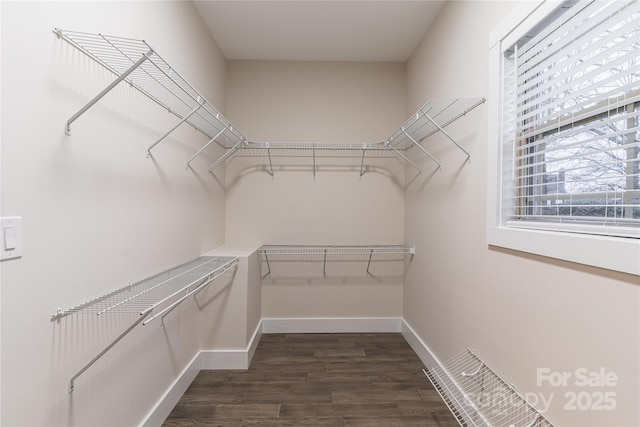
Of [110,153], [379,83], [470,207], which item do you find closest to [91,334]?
[110,153]

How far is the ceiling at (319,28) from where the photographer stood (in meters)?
2.07

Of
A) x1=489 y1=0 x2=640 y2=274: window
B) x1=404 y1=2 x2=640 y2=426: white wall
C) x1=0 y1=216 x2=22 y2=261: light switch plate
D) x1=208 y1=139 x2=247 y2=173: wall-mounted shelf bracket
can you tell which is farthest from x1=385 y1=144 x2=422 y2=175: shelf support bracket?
x1=0 y1=216 x2=22 y2=261: light switch plate

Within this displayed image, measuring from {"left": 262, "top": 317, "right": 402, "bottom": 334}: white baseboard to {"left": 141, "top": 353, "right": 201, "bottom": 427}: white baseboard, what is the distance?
0.81 meters

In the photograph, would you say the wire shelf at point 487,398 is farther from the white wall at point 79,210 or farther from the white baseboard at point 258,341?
the white wall at point 79,210

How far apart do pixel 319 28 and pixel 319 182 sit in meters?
1.22

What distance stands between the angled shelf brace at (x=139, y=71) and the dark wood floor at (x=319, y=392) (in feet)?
4.73

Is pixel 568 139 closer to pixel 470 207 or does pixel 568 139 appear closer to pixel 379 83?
pixel 470 207

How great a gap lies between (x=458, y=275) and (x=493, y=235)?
1.52ft

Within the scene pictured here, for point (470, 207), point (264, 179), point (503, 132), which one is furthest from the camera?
point (264, 179)

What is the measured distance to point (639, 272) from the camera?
2.61 feet

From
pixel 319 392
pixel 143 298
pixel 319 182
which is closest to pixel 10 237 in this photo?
pixel 143 298

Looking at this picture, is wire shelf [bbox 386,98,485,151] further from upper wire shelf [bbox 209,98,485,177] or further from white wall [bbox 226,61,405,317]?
white wall [bbox 226,61,405,317]

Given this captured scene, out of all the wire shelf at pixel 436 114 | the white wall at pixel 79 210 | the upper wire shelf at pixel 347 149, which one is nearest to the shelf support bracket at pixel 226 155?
the upper wire shelf at pixel 347 149

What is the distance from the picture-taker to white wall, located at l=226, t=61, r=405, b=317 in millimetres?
2840
